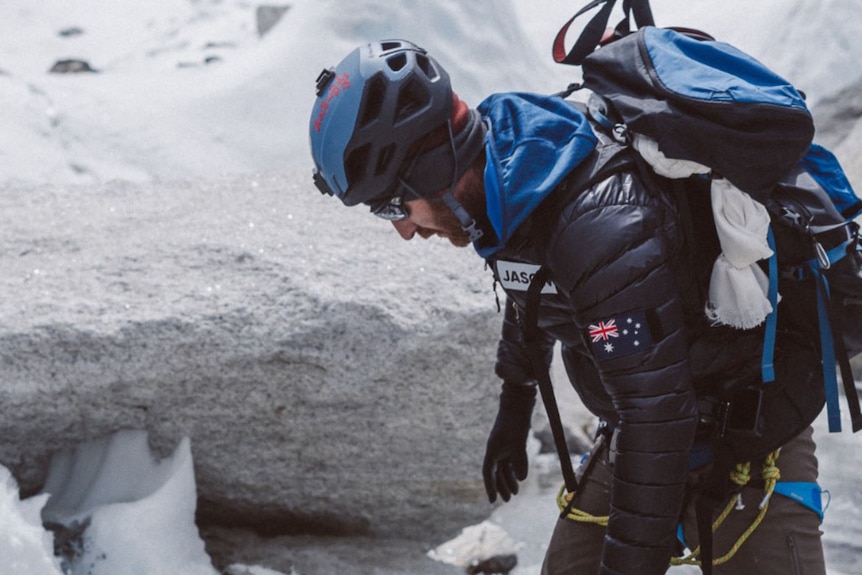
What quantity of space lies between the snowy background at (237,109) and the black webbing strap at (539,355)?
5.46 ft

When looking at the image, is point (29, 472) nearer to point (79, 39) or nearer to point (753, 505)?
point (753, 505)

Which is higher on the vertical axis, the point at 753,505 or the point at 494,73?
the point at 753,505

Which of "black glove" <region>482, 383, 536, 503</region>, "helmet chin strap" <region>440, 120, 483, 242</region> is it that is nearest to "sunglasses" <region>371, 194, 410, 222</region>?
"helmet chin strap" <region>440, 120, 483, 242</region>

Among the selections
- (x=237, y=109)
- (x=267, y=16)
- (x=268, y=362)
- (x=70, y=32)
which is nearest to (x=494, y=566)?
(x=268, y=362)

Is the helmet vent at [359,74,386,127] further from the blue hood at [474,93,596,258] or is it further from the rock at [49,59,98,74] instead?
the rock at [49,59,98,74]

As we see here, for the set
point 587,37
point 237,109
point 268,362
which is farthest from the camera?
point 237,109

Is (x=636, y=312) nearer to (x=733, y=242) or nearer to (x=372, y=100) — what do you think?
(x=733, y=242)

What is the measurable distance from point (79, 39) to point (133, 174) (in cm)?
806

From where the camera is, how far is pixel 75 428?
3.26 m

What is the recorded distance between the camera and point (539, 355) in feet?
6.59

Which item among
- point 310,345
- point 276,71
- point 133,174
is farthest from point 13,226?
point 276,71

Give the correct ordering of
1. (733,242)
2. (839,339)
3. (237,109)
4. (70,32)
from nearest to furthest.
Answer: (733,242) → (839,339) → (237,109) → (70,32)

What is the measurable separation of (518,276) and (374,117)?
0.44 m

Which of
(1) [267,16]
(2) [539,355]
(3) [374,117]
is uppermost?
(3) [374,117]
